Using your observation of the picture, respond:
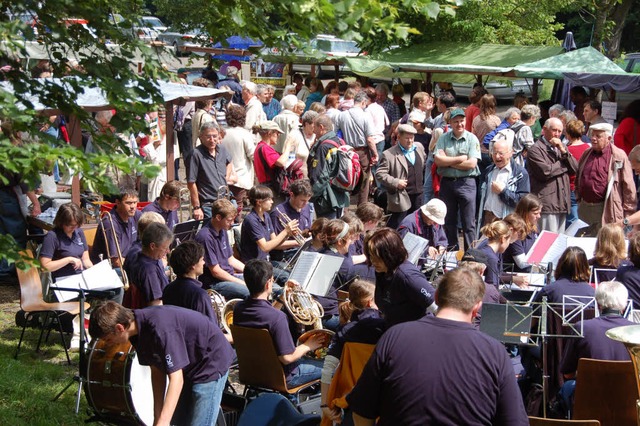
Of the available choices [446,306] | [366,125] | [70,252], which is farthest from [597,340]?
[366,125]

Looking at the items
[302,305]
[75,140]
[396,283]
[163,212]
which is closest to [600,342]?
[396,283]

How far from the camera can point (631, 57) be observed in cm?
2202

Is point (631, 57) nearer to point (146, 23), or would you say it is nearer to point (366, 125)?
point (366, 125)

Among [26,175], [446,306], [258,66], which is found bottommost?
[258,66]

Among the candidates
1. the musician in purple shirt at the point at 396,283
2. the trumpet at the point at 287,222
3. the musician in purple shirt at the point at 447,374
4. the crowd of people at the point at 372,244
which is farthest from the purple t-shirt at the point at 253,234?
the musician in purple shirt at the point at 447,374

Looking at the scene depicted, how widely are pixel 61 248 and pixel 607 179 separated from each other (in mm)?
5977

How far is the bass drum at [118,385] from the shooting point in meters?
6.12

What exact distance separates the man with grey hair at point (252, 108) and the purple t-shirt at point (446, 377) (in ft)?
35.2

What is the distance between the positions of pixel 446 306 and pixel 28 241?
6.71 meters

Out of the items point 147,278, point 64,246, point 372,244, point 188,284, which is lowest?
point 64,246

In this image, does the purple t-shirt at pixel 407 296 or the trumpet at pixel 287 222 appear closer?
the purple t-shirt at pixel 407 296

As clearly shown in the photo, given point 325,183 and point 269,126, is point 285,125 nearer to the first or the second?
point 269,126

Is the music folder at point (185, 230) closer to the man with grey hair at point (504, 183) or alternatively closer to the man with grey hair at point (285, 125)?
the man with grey hair at point (285, 125)

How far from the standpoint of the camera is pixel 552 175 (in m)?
10.7
